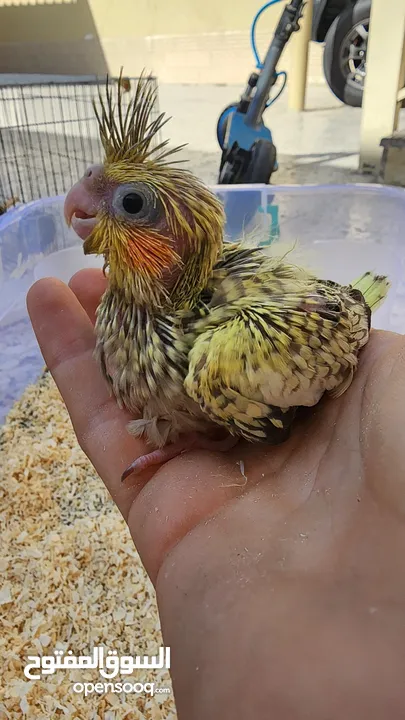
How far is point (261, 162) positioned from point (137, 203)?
6.55 ft

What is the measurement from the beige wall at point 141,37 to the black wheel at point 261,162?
12.8 feet

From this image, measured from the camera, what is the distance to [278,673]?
1.81ft

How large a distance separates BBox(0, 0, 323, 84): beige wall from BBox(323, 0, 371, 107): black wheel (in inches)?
56.1

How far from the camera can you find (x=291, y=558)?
2.16 ft

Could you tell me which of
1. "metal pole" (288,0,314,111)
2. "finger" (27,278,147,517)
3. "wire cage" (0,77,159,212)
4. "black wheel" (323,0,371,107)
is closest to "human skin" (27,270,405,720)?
"finger" (27,278,147,517)

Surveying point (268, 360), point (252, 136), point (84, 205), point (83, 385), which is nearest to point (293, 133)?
point (252, 136)

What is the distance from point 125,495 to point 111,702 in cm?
50

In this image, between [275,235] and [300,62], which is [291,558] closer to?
[275,235]

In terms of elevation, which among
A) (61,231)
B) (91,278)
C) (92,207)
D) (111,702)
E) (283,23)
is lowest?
(111,702)

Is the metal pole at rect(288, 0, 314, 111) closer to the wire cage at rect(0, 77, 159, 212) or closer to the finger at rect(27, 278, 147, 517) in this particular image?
the wire cage at rect(0, 77, 159, 212)

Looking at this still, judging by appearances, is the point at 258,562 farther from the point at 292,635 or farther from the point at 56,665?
the point at 56,665

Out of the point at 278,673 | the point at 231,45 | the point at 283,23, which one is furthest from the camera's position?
the point at 231,45

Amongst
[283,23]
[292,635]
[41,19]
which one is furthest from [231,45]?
[292,635]

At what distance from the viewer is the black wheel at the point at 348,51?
429 centimetres
